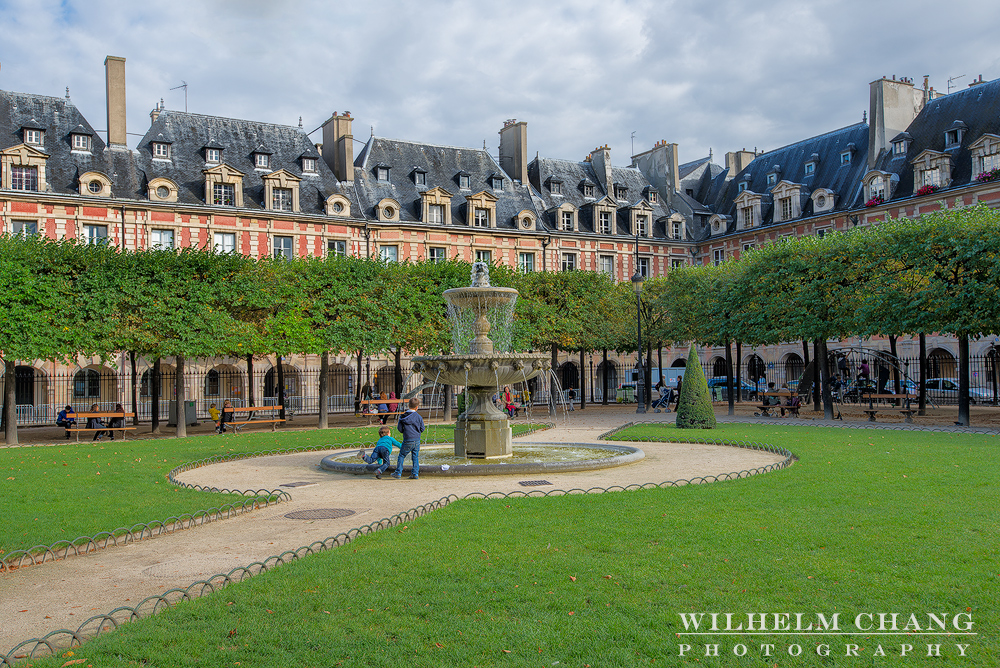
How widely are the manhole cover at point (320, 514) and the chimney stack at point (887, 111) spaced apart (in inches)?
1559

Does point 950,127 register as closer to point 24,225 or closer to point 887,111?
point 887,111

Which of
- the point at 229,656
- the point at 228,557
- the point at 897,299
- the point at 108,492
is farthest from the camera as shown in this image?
the point at 897,299

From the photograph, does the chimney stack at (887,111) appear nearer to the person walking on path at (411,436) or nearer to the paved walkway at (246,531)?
the paved walkway at (246,531)

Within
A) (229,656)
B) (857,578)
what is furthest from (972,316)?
(229,656)

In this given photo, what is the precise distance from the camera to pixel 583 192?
157 ft

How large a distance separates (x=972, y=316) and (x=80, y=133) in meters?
35.3

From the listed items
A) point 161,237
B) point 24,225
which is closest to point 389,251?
point 161,237

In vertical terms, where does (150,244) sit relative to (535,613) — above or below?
above

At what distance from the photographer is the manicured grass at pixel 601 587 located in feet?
14.5

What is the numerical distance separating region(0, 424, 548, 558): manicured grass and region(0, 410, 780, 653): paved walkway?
72cm

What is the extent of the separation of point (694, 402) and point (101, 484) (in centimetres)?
1371

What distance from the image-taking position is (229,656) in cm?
444

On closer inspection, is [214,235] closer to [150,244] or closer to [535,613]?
[150,244]

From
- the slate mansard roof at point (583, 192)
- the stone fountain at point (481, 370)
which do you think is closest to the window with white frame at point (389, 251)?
the slate mansard roof at point (583, 192)
